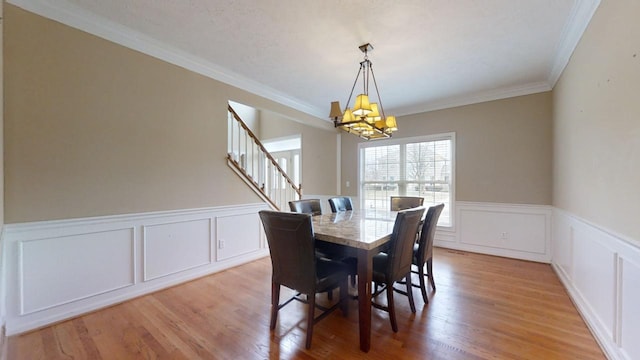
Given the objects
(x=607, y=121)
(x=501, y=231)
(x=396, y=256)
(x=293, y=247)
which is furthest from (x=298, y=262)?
(x=501, y=231)

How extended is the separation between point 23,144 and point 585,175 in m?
4.62

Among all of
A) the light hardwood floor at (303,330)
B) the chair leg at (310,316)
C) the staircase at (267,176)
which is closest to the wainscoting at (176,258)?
the light hardwood floor at (303,330)

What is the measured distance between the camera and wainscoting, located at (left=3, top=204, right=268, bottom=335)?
197 cm

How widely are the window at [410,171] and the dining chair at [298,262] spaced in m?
3.19

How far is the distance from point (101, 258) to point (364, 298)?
241 centimetres

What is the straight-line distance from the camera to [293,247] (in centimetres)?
A: 177

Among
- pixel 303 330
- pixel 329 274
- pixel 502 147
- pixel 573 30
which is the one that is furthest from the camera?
pixel 502 147

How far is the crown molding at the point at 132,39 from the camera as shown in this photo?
80.7 inches

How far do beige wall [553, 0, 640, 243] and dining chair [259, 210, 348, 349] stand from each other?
1803 millimetres

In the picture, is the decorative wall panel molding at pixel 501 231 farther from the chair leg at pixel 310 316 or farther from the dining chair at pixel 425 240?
the chair leg at pixel 310 316

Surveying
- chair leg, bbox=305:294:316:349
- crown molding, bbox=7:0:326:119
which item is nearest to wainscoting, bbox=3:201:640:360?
crown molding, bbox=7:0:326:119

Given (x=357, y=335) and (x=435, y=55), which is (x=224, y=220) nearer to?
(x=357, y=335)

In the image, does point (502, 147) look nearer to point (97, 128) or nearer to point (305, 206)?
point (305, 206)

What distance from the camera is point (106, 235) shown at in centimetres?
238
